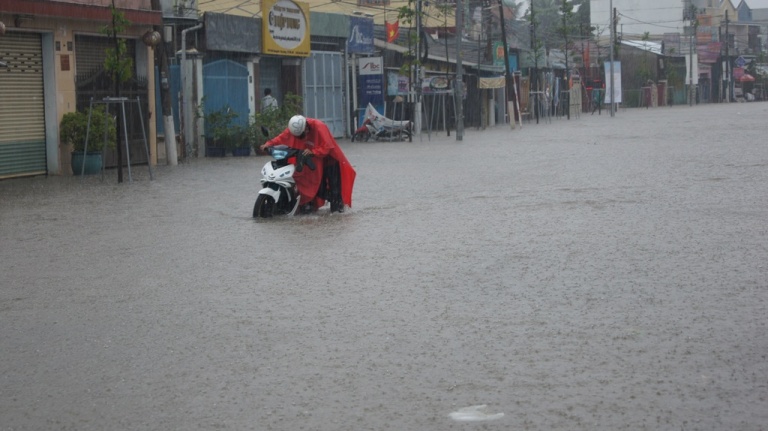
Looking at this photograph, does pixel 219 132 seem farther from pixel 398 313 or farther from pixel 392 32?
pixel 398 313

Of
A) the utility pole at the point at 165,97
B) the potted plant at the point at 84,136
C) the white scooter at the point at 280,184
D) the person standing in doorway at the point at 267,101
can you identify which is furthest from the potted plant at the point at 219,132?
the white scooter at the point at 280,184

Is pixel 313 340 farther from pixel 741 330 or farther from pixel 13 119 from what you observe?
pixel 13 119

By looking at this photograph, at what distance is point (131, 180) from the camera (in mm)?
20312

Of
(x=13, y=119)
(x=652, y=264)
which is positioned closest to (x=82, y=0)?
(x=13, y=119)

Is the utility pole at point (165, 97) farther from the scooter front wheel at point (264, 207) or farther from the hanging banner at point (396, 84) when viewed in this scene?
the hanging banner at point (396, 84)

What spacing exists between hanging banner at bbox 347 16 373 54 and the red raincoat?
24871mm

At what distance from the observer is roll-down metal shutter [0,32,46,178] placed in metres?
21.4

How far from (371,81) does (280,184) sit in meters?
26.0

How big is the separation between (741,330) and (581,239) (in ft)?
13.6

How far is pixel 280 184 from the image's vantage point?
14.1 metres

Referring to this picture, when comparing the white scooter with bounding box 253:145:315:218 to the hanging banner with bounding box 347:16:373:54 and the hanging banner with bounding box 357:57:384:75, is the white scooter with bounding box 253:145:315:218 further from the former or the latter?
the hanging banner with bounding box 347:16:373:54

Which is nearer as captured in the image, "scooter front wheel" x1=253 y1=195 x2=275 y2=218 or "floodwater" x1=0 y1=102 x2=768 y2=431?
"floodwater" x1=0 y1=102 x2=768 y2=431

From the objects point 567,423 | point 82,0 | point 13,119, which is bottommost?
point 567,423

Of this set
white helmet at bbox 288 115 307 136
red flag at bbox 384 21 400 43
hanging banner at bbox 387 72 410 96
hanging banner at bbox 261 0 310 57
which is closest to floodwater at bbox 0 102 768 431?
white helmet at bbox 288 115 307 136
